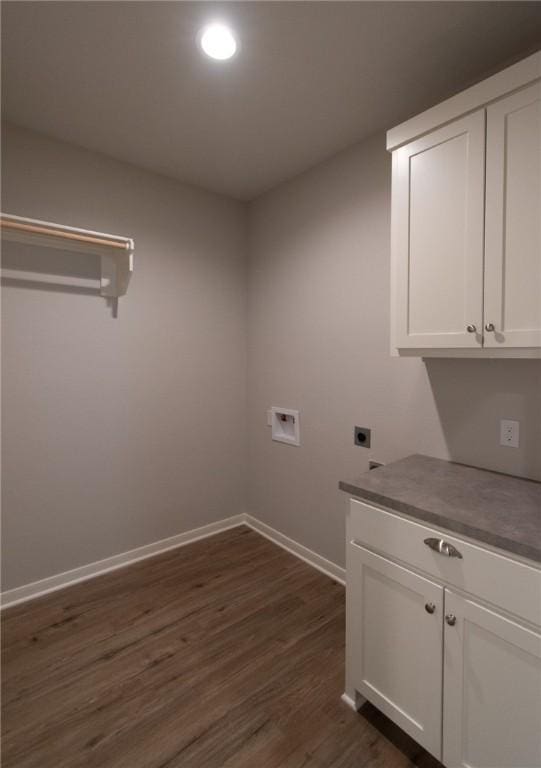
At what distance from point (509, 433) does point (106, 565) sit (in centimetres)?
241

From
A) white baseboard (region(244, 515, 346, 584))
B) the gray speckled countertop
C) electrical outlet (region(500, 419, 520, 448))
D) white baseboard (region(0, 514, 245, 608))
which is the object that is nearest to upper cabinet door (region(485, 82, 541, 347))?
electrical outlet (region(500, 419, 520, 448))

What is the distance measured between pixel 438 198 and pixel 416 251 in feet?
0.66

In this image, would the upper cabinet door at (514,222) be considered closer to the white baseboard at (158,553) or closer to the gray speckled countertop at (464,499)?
the gray speckled countertop at (464,499)

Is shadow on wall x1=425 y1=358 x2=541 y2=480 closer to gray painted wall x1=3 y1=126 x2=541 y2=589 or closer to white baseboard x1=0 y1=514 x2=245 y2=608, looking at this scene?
gray painted wall x1=3 y1=126 x2=541 y2=589

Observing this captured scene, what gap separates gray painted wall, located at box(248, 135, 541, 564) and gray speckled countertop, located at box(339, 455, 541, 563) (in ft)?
0.54

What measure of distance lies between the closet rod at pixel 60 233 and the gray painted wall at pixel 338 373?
1136 millimetres

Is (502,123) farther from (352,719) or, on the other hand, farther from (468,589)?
(352,719)

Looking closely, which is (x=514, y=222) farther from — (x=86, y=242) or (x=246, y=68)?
(x=86, y=242)

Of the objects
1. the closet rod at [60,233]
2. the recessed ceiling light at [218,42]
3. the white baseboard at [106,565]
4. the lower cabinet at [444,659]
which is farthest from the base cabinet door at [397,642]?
the recessed ceiling light at [218,42]

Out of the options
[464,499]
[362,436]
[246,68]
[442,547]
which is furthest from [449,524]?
[246,68]

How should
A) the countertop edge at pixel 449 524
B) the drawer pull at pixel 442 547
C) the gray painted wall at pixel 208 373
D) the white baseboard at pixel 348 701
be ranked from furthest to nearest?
the gray painted wall at pixel 208 373
the white baseboard at pixel 348 701
the drawer pull at pixel 442 547
the countertop edge at pixel 449 524

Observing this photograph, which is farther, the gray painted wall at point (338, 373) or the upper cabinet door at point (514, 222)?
the gray painted wall at point (338, 373)

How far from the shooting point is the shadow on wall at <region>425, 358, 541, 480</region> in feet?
5.03

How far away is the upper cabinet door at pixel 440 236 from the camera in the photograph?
138 cm
